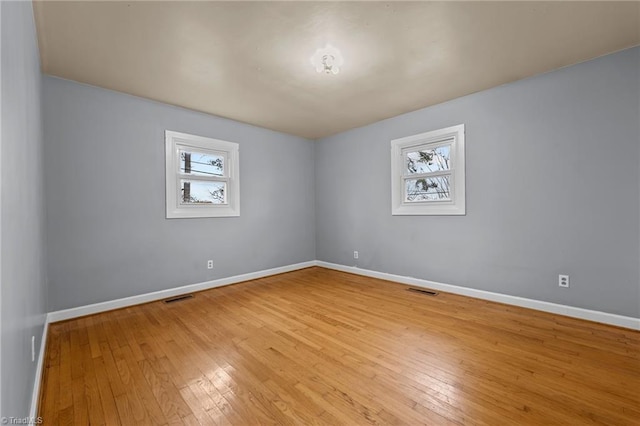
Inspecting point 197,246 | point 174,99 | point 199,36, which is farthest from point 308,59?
point 197,246

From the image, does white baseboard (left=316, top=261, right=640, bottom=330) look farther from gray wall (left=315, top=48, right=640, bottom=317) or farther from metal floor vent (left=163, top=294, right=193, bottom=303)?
metal floor vent (left=163, top=294, right=193, bottom=303)

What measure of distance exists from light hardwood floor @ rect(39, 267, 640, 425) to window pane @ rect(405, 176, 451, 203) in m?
1.50

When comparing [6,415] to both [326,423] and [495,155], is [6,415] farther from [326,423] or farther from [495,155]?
[495,155]

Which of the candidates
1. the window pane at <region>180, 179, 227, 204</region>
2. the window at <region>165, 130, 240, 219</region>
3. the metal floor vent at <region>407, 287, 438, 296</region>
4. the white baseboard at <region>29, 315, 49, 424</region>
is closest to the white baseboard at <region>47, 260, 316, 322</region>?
the white baseboard at <region>29, 315, 49, 424</region>

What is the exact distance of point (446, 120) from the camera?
3.67 meters

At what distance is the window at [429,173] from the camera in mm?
3582

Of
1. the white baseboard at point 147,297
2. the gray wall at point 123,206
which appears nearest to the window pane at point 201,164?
the gray wall at point 123,206

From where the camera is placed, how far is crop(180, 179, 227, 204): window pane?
381cm

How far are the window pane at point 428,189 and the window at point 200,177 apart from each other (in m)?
Result: 2.73

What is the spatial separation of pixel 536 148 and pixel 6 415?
4275 millimetres

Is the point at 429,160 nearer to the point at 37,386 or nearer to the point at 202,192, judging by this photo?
the point at 202,192

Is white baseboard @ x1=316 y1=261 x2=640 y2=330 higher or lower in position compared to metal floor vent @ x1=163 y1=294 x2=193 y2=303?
higher

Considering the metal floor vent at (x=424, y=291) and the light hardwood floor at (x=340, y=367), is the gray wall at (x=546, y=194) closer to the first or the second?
the metal floor vent at (x=424, y=291)

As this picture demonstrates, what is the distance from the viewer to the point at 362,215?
4730 millimetres
